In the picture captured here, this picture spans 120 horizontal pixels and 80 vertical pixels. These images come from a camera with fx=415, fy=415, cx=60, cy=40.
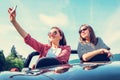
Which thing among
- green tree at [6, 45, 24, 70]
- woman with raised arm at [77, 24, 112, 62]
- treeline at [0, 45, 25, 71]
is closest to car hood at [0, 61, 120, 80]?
woman with raised arm at [77, 24, 112, 62]

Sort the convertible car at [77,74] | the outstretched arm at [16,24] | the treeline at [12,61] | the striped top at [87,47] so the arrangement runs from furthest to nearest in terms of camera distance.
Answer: the treeline at [12,61] → the outstretched arm at [16,24] → the striped top at [87,47] → the convertible car at [77,74]

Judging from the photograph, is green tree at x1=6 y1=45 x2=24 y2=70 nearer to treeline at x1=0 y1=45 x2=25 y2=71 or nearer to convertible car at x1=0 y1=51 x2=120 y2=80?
treeline at x1=0 y1=45 x2=25 y2=71

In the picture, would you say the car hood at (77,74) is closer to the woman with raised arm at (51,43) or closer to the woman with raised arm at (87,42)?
the woman with raised arm at (87,42)

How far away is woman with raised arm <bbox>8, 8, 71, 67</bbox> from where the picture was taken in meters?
6.72

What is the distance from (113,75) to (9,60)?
101829 mm

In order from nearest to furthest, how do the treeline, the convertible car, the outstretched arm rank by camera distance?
the convertible car
the outstretched arm
the treeline

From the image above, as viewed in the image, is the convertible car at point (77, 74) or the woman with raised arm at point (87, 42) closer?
the convertible car at point (77, 74)

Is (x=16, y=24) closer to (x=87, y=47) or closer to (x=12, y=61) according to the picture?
(x=87, y=47)

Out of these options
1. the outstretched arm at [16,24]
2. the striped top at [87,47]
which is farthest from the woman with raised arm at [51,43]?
the striped top at [87,47]

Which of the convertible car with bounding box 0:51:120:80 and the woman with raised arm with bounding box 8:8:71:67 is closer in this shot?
the convertible car with bounding box 0:51:120:80

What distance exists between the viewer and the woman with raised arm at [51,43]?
6.72m

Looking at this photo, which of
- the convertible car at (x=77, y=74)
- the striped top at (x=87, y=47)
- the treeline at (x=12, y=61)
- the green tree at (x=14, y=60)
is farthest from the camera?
the green tree at (x=14, y=60)

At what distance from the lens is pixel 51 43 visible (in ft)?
22.9

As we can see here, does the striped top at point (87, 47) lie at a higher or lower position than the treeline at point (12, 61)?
lower
